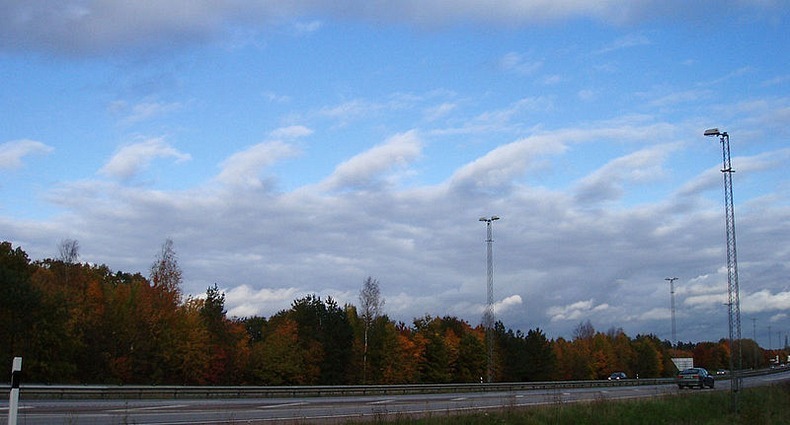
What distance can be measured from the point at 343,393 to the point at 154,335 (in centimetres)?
2716

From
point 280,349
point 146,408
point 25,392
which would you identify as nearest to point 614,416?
point 146,408

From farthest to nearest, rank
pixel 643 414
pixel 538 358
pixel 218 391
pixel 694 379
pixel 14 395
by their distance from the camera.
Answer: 1. pixel 538 358
2. pixel 694 379
3. pixel 218 391
4. pixel 643 414
5. pixel 14 395

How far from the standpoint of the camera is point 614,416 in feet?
76.2

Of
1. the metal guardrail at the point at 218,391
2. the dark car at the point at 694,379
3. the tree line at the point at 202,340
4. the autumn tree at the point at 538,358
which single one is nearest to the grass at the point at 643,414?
the metal guardrail at the point at 218,391

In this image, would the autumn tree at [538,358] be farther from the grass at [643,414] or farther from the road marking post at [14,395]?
the road marking post at [14,395]

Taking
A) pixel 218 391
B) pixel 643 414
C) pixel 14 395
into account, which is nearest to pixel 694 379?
pixel 643 414

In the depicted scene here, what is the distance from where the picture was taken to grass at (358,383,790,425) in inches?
805

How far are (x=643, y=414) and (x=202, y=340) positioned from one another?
50035 millimetres

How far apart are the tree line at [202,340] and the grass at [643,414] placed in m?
41.7

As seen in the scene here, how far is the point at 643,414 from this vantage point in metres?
24.6

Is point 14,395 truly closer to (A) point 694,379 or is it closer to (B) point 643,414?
(B) point 643,414

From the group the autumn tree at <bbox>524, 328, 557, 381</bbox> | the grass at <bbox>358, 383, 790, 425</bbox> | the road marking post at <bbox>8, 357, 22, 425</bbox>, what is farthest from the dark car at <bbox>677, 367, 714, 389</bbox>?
Result: the road marking post at <bbox>8, 357, 22, 425</bbox>

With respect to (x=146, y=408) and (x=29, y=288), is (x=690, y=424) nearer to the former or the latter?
(x=146, y=408)

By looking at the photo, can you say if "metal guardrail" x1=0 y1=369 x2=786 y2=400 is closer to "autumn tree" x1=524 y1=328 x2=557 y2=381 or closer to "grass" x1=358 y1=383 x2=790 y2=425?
"grass" x1=358 y1=383 x2=790 y2=425
